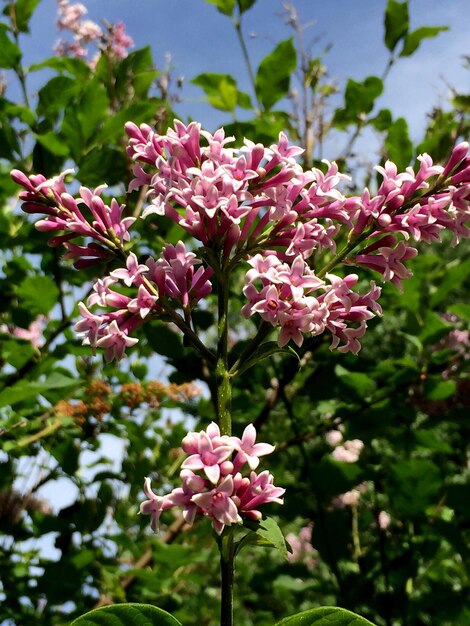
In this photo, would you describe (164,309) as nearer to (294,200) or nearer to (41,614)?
(294,200)

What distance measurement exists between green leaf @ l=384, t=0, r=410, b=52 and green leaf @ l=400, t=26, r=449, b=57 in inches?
1.3

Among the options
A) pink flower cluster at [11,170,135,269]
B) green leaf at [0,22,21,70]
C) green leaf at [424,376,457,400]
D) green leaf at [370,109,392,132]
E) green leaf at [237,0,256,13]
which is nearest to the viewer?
pink flower cluster at [11,170,135,269]

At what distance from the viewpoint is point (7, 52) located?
2379mm

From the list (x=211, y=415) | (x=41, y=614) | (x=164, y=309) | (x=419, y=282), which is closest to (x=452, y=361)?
(x=419, y=282)

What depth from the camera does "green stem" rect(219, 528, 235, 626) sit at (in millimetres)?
920

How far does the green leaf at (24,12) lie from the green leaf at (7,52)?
22 centimetres

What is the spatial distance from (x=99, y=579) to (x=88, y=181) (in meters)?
1.41

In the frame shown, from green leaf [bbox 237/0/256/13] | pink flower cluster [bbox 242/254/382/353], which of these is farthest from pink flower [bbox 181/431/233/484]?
green leaf [bbox 237/0/256/13]

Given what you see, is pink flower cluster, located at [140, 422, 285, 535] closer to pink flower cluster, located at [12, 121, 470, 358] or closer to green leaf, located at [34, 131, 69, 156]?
pink flower cluster, located at [12, 121, 470, 358]

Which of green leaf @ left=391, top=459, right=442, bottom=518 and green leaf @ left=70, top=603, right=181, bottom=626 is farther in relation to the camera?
green leaf @ left=391, top=459, right=442, bottom=518

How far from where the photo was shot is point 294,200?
116 centimetres

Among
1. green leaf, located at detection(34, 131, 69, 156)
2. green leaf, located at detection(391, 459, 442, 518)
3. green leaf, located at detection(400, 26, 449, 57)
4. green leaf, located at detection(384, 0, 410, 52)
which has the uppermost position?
green leaf, located at detection(384, 0, 410, 52)

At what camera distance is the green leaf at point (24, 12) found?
256 cm

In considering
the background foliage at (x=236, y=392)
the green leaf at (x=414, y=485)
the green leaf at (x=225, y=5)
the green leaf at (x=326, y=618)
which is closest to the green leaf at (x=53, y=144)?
the background foliage at (x=236, y=392)
